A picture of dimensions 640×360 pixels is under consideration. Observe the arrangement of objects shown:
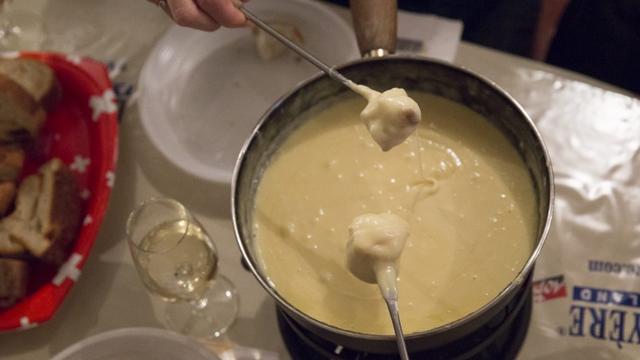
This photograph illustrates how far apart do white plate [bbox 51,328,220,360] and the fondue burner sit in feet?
0.50

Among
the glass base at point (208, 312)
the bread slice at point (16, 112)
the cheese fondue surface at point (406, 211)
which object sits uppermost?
the cheese fondue surface at point (406, 211)

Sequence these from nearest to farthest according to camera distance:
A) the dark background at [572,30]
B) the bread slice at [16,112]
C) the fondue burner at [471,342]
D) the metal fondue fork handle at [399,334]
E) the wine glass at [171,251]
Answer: the metal fondue fork handle at [399,334]
the fondue burner at [471,342]
the wine glass at [171,251]
the bread slice at [16,112]
the dark background at [572,30]

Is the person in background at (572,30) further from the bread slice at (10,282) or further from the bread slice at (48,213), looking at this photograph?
the bread slice at (10,282)

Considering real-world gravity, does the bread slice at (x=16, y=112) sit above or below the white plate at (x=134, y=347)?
above

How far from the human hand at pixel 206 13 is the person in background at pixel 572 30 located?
0.64 meters

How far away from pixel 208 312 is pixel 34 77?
57cm

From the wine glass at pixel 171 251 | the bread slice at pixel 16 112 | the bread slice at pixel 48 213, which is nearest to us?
the wine glass at pixel 171 251

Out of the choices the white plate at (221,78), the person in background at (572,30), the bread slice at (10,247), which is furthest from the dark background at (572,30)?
the bread slice at (10,247)

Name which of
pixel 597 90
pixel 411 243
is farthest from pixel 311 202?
pixel 597 90

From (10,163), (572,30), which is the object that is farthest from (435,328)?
(572,30)

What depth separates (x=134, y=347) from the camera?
1.05 metres

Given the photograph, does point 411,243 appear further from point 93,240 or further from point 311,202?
point 93,240

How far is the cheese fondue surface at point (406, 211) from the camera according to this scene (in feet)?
2.92

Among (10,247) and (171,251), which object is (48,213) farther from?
(171,251)
